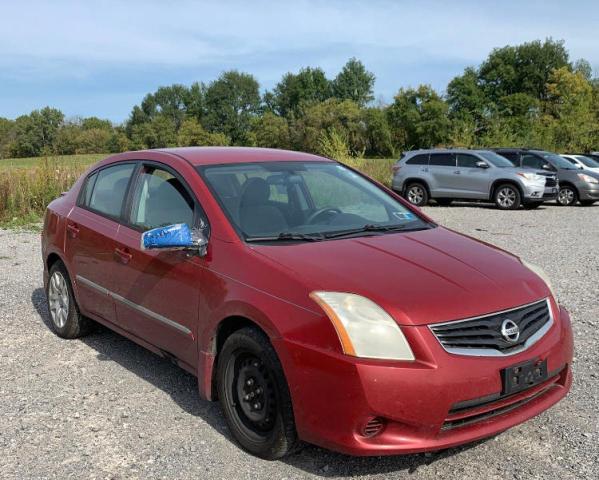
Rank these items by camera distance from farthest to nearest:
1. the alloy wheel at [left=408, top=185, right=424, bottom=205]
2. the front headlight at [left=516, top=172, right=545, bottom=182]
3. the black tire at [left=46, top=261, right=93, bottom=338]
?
the alloy wheel at [left=408, top=185, right=424, bottom=205]
the front headlight at [left=516, top=172, right=545, bottom=182]
the black tire at [left=46, top=261, right=93, bottom=338]

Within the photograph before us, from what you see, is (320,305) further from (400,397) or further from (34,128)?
(34,128)

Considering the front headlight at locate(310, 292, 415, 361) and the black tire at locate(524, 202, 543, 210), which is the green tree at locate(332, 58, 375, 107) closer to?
the black tire at locate(524, 202, 543, 210)

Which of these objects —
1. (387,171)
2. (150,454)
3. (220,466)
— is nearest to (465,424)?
(220,466)

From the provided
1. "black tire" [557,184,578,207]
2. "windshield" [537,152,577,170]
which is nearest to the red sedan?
"windshield" [537,152,577,170]

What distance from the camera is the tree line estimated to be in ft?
134

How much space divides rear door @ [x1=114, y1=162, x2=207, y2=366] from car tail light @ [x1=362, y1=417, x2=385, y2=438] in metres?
1.28

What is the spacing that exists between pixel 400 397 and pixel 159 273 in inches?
74.0

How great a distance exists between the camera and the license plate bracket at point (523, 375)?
117 inches

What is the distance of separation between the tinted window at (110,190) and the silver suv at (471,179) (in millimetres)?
15518

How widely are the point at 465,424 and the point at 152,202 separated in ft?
8.46

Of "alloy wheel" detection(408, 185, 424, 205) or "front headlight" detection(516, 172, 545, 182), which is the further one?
"alloy wheel" detection(408, 185, 424, 205)

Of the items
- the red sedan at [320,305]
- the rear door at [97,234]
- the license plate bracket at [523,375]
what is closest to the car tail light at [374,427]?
the red sedan at [320,305]

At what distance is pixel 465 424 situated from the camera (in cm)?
296

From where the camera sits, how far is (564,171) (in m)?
20.2
